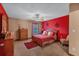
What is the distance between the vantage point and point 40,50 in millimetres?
2131

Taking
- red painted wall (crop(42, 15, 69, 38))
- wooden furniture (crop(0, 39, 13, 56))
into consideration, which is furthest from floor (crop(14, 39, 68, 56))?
red painted wall (crop(42, 15, 69, 38))

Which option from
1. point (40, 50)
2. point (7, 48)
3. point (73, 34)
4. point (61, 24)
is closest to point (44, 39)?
point (40, 50)

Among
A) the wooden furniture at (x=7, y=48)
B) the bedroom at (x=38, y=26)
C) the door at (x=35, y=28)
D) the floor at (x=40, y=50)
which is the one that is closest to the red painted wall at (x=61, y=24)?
the bedroom at (x=38, y=26)

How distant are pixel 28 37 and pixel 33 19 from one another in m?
0.39

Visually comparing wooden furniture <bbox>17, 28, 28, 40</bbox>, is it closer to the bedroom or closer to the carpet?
the bedroom

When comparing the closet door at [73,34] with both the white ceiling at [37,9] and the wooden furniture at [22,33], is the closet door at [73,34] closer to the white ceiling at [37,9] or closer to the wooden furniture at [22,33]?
the white ceiling at [37,9]

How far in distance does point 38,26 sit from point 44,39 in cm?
30

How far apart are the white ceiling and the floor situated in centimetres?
56

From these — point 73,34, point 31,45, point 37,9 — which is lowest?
point 31,45

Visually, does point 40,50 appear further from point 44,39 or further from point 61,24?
point 61,24

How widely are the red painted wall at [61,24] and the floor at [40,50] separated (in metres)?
0.28

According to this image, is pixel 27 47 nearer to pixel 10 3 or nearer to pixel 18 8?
pixel 18 8

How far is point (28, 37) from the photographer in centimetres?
211

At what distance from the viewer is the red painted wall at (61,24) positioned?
207 cm
